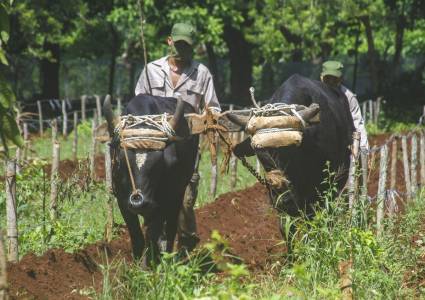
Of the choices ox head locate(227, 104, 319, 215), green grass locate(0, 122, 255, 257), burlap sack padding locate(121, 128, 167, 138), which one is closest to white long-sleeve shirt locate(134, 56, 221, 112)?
ox head locate(227, 104, 319, 215)

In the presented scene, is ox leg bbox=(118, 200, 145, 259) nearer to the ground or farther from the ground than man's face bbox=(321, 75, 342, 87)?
nearer to the ground

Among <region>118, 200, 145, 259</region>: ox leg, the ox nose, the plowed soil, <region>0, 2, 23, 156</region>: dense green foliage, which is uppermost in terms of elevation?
<region>0, 2, 23, 156</region>: dense green foliage

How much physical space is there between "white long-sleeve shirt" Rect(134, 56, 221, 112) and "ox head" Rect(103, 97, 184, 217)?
3.06 feet

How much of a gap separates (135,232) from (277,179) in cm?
131

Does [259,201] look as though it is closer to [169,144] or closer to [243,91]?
[169,144]

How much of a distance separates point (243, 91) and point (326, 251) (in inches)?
1014

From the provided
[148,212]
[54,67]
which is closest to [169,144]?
[148,212]

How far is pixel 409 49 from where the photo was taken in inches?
2232

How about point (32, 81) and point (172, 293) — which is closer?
point (172, 293)

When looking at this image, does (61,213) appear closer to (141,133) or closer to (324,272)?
(141,133)

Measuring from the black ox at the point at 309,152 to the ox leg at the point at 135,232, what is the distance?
1.19 meters

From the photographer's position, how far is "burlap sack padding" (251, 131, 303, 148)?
895 centimetres

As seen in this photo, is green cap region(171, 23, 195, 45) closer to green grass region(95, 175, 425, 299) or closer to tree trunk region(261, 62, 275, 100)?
green grass region(95, 175, 425, 299)

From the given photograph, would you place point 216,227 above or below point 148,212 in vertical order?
below
